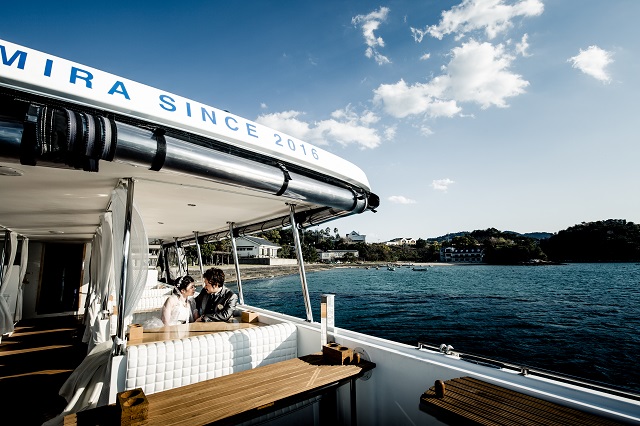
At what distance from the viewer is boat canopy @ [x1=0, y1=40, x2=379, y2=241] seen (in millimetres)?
1381

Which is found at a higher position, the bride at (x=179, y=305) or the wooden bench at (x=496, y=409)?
the bride at (x=179, y=305)

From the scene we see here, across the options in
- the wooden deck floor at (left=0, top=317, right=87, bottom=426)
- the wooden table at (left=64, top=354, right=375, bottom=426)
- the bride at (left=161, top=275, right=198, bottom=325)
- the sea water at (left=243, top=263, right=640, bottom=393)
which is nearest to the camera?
the wooden table at (left=64, top=354, right=375, bottom=426)

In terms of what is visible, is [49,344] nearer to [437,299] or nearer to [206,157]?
[206,157]

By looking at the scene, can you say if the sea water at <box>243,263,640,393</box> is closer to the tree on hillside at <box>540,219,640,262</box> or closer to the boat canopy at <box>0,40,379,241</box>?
the boat canopy at <box>0,40,379,241</box>

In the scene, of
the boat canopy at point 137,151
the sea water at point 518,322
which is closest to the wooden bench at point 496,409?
the boat canopy at point 137,151

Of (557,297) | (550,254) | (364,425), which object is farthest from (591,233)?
(364,425)

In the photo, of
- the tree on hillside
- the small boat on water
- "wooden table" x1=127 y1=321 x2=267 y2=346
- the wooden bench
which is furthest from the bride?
the tree on hillside

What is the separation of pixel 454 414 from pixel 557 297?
34537mm

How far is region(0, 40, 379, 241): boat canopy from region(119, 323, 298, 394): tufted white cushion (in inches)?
54.9

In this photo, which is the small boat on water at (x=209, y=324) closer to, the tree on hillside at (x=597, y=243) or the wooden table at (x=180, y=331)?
the wooden table at (x=180, y=331)

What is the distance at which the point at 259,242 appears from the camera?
56.3 meters

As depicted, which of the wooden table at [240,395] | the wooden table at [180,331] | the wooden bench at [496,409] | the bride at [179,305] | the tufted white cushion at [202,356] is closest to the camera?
the wooden bench at [496,409]

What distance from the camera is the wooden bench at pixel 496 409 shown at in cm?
135

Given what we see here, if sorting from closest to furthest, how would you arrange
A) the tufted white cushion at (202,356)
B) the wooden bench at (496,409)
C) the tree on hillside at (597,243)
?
the wooden bench at (496,409)
the tufted white cushion at (202,356)
the tree on hillside at (597,243)
